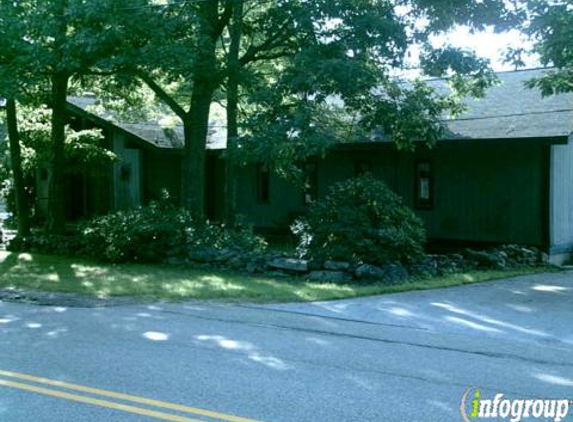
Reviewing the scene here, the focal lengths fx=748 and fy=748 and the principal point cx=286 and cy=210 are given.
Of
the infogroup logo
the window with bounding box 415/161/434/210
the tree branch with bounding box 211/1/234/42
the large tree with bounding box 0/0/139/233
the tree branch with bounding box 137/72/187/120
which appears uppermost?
the tree branch with bounding box 211/1/234/42

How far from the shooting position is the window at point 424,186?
73.2 feet

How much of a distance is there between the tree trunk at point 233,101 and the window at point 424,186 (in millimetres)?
5588

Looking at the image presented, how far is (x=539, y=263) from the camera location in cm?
1897

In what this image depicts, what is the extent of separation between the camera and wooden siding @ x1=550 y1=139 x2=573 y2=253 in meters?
19.7

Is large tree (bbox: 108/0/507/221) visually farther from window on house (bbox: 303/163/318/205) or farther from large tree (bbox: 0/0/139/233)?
window on house (bbox: 303/163/318/205)

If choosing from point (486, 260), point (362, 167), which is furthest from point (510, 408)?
point (362, 167)

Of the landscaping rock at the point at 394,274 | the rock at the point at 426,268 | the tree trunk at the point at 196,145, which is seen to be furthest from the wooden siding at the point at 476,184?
the landscaping rock at the point at 394,274

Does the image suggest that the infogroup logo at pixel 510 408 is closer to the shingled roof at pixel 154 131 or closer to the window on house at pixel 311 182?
the window on house at pixel 311 182

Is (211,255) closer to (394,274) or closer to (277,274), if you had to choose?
(277,274)

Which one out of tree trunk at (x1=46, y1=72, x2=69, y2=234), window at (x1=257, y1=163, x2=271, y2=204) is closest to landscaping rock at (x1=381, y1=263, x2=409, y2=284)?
window at (x1=257, y1=163, x2=271, y2=204)

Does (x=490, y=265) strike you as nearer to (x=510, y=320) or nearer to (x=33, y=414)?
(x=510, y=320)

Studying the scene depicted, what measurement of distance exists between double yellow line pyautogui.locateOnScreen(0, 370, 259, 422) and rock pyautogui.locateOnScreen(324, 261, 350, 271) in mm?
8609

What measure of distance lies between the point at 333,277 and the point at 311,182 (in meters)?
10.5

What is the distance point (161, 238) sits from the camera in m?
18.7
